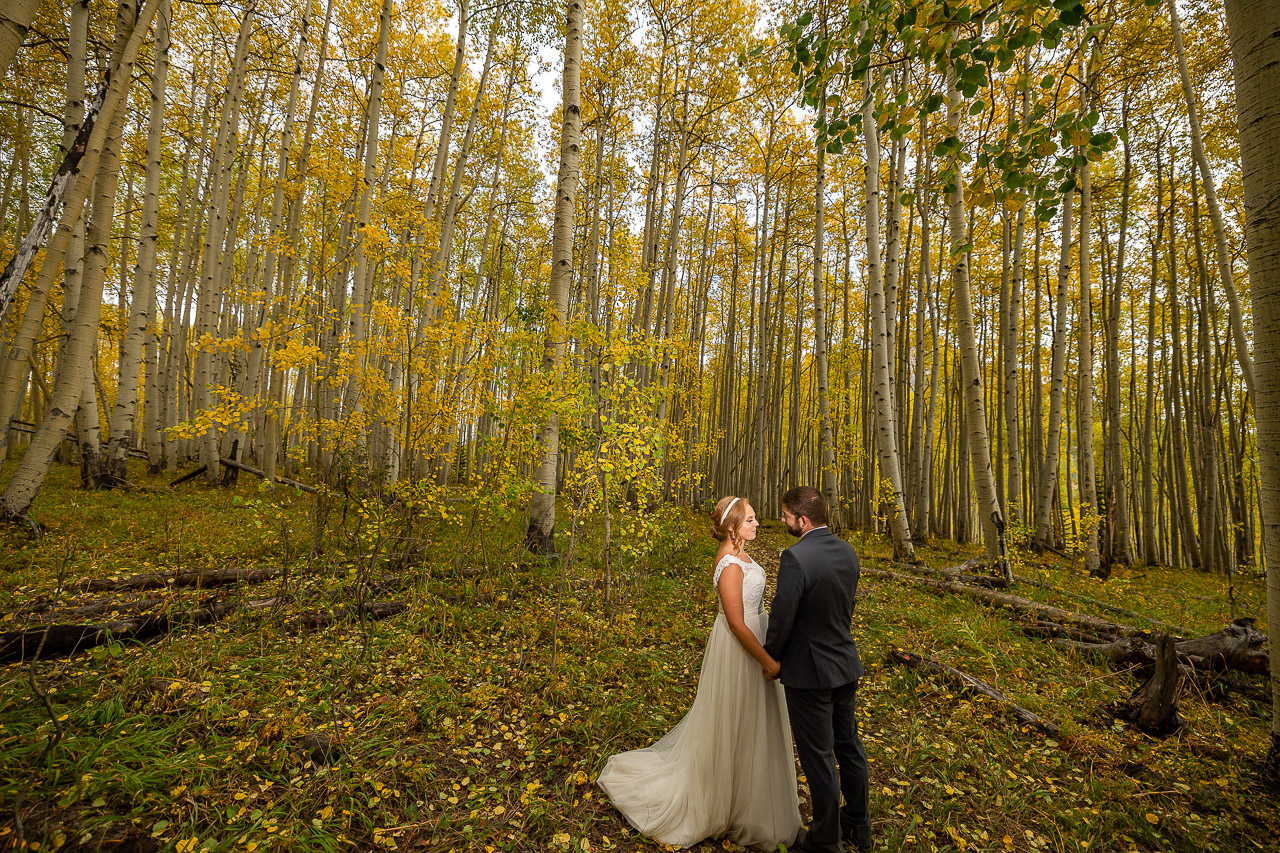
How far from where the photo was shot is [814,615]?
2256mm

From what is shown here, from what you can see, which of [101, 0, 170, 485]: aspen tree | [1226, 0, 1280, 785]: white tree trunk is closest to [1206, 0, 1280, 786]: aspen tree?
[1226, 0, 1280, 785]: white tree trunk

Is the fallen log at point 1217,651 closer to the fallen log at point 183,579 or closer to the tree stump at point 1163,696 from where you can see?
the tree stump at point 1163,696

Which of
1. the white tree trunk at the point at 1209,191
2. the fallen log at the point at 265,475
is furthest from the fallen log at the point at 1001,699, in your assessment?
the fallen log at the point at 265,475

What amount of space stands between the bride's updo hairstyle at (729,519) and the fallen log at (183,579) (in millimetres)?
4210

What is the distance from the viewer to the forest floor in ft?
7.13

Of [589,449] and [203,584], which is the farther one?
[589,449]

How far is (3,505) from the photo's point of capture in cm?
516

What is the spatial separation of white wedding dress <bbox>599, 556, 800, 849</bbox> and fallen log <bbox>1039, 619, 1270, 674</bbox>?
11.3 feet

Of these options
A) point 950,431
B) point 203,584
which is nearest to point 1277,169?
point 203,584

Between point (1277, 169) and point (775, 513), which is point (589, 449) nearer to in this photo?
point (1277, 169)

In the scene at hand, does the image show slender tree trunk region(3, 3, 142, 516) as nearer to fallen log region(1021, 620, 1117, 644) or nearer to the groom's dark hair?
the groom's dark hair

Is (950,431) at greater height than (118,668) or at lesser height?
greater

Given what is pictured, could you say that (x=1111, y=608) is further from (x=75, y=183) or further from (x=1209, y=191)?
(x=75, y=183)

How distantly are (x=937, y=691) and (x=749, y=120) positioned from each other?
13288 millimetres
